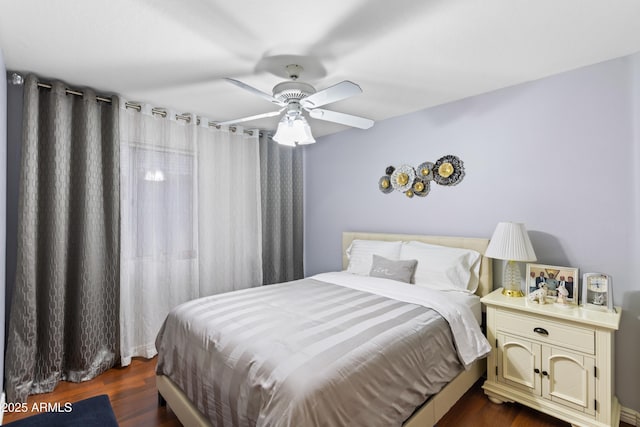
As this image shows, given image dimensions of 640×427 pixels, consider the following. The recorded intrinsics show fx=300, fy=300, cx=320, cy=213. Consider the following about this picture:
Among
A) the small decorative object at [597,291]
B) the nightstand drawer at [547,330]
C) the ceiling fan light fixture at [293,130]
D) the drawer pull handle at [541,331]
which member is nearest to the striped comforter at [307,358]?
the nightstand drawer at [547,330]

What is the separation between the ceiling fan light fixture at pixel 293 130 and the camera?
6.97 feet

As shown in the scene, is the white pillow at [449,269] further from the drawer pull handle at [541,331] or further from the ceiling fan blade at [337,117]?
the ceiling fan blade at [337,117]

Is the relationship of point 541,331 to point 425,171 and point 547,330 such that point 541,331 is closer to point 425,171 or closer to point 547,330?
point 547,330

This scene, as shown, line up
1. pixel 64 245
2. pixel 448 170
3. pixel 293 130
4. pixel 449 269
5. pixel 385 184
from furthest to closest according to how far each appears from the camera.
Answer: pixel 385 184 → pixel 448 170 → pixel 449 269 → pixel 64 245 → pixel 293 130

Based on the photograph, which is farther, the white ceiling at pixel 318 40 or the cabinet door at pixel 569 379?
the cabinet door at pixel 569 379

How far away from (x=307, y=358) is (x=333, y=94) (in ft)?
4.85

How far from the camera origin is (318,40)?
1.81 metres

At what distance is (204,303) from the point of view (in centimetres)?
209

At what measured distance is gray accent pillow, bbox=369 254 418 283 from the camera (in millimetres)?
2648

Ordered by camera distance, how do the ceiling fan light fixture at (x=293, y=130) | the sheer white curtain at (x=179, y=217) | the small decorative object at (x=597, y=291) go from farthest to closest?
1. the sheer white curtain at (x=179, y=217)
2. the ceiling fan light fixture at (x=293, y=130)
3. the small decorative object at (x=597, y=291)

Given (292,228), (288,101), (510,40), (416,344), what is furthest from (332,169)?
(416,344)

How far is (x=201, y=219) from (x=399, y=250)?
2096 mm

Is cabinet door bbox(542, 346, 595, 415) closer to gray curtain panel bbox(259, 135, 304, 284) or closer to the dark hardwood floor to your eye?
the dark hardwood floor

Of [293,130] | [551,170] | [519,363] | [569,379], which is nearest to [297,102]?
[293,130]
